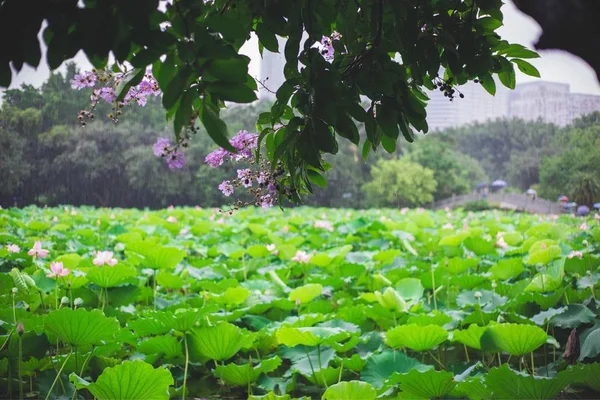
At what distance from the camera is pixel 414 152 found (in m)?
21.1

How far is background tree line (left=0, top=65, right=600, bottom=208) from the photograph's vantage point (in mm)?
5031

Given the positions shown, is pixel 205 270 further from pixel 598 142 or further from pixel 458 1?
pixel 598 142

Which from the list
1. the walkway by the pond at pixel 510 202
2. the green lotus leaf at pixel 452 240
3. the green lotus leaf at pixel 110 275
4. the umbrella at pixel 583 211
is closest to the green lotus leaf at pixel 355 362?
the green lotus leaf at pixel 110 275

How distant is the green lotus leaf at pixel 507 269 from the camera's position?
256 cm

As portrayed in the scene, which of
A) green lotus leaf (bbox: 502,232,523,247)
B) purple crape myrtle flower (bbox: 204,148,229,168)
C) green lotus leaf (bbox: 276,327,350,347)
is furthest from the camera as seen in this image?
green lotus leaf (bbox: 502,232,523,247)

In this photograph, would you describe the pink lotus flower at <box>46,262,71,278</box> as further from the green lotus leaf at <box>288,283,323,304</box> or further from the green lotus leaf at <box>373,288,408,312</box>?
the green lotus leaf at <box>373,288,408,312</box>

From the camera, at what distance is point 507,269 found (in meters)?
2.59

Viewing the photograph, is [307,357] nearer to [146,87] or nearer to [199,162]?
[146,87]

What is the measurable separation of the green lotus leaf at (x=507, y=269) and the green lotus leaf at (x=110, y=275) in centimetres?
169

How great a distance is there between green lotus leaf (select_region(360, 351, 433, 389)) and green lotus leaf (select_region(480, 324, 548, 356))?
221 millimetres

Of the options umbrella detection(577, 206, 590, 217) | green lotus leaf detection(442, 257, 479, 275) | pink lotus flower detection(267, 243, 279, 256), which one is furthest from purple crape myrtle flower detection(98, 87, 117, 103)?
umbrella detection(577, 206, 590, 217)

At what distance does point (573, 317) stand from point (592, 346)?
0.93ft

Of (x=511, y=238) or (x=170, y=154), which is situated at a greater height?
(x=170, y=154)

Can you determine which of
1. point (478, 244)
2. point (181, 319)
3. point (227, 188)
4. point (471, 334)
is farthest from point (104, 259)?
point (478, 244)
